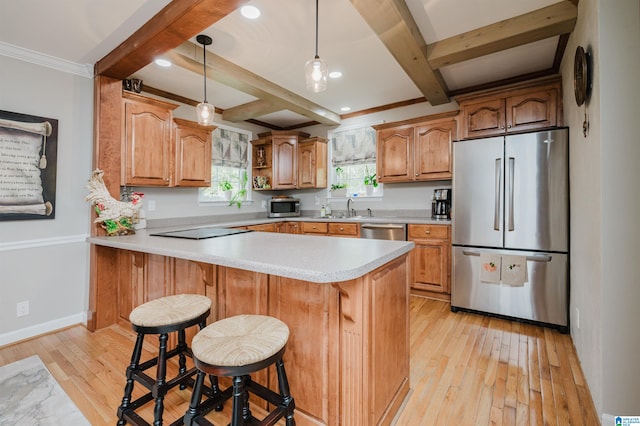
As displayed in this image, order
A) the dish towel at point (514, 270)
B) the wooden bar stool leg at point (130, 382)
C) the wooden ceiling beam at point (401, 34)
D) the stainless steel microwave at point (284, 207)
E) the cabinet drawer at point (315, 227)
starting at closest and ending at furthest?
the wooden bar stool leg at point (130, 382) < the wooden ceiling beam at point (401, 34) < the dish towel at point (514, 270) < the cabinet drawer at point (315, 227) < the stainless steel microwave at point (284, 207)

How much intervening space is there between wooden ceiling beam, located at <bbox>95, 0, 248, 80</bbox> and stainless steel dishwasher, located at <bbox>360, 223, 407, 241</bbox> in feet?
9.30

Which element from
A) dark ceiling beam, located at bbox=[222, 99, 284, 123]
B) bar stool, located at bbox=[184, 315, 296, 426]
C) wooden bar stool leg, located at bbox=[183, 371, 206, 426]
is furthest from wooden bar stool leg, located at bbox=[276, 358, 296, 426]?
dark ceiling beam, located at bbox=[222, 99, 284, 123]

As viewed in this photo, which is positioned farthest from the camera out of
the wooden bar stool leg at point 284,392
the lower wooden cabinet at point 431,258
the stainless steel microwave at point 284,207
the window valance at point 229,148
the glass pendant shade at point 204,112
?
the stainless steel microwave at point 284,207

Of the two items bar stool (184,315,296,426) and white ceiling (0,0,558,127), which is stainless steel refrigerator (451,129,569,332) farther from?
bar stool (184,315,296,426)

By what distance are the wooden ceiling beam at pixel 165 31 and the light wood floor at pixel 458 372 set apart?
94.4 inches

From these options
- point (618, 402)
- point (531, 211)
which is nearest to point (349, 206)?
point (531, 211)

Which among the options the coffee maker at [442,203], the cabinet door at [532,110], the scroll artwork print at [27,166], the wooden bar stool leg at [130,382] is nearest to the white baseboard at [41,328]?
the scroll artwork print at [27,166]

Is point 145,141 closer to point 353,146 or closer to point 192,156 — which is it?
point 192,156

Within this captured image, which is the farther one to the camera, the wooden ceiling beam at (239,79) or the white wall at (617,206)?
the wooden ceiling beam at (239,79)

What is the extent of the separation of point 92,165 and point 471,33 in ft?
12.0

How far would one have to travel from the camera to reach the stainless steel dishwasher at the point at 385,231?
373 centimetres

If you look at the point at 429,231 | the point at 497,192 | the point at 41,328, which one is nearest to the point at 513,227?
the point at 497,192

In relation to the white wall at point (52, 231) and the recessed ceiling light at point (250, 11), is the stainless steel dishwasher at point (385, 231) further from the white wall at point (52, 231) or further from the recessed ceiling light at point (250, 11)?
the white wall at point (52, 231)

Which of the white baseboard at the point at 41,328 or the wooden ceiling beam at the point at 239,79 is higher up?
the wooden ceiling beam at the point at 239,79
